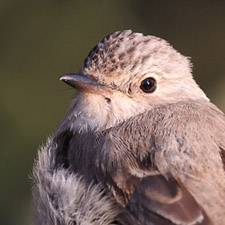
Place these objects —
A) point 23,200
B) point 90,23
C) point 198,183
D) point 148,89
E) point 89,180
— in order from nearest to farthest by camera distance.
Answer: point 198,183, point 89,180, point 148,89, point 23,200, point 90,23

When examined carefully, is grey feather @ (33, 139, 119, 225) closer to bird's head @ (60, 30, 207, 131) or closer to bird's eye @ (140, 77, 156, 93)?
bird's head @ (60, 30, 207, 131)

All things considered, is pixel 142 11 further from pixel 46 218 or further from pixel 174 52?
pixel 46 218

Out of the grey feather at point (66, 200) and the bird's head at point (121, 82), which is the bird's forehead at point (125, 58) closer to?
the bird's head at point (121, 82)

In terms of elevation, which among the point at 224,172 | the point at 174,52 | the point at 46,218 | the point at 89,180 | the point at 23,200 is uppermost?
the point at 174,52

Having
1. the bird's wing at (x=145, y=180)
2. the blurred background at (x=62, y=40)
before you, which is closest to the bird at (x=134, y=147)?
the bird's wing at (x=145, y=180)

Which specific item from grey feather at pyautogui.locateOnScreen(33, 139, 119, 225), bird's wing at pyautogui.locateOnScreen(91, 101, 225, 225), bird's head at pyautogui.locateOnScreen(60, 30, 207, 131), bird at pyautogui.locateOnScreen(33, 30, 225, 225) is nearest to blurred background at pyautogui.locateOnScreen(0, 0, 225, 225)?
bird's head at pyautogui.locateOnScreen(60, 30, 207, 131)

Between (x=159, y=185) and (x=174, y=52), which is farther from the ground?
(x=174, y=52)

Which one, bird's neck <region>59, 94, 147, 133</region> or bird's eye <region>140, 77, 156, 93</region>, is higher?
bird's eye <region>140, 77, 156, 93</region>

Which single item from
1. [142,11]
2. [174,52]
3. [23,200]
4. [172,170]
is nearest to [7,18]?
[142,11]
